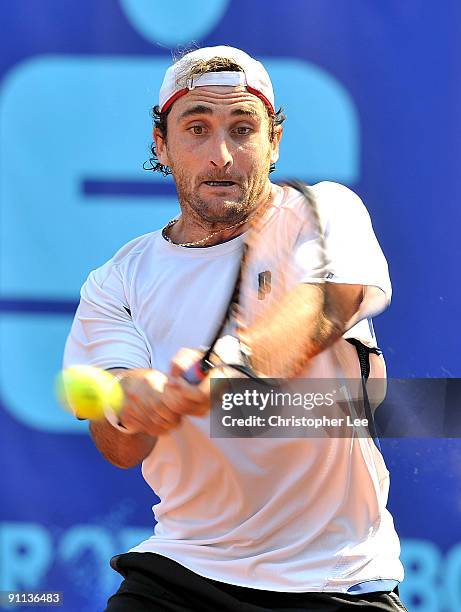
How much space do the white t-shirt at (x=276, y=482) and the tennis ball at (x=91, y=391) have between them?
0.12 ft

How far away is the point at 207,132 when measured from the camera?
2838 mm

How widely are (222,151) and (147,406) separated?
0.77 m

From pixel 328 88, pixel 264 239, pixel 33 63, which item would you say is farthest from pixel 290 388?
pixel 33 63

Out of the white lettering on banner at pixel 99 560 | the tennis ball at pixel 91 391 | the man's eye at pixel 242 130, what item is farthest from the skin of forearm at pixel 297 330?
the white lettering on banner at pixel 99 560

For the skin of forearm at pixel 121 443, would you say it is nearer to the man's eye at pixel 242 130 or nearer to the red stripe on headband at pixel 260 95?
the man's eye at pixel 242 130

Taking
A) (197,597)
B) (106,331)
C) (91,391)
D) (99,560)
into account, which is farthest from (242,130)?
(99,560)

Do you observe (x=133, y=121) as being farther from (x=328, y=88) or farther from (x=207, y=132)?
(x=207, y=132)

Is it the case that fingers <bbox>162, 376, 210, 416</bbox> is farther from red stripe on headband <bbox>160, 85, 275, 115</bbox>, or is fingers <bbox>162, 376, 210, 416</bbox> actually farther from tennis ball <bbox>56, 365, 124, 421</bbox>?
red stripe on headband <bbox>160, 85, 275, 115</bbox>

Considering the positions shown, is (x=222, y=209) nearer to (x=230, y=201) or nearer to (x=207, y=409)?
(x=230, y=201)

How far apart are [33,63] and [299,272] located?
1707 millimetres

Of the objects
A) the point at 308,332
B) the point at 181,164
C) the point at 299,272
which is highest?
the point at 181,164

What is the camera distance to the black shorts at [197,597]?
8.14ft

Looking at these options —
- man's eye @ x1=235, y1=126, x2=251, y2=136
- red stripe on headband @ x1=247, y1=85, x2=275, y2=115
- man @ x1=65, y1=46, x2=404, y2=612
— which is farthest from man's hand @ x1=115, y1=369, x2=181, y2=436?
red stripe on headband @ x1=247, y1=85, x2=275, y2=115

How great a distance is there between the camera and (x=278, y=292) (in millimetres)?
2580
